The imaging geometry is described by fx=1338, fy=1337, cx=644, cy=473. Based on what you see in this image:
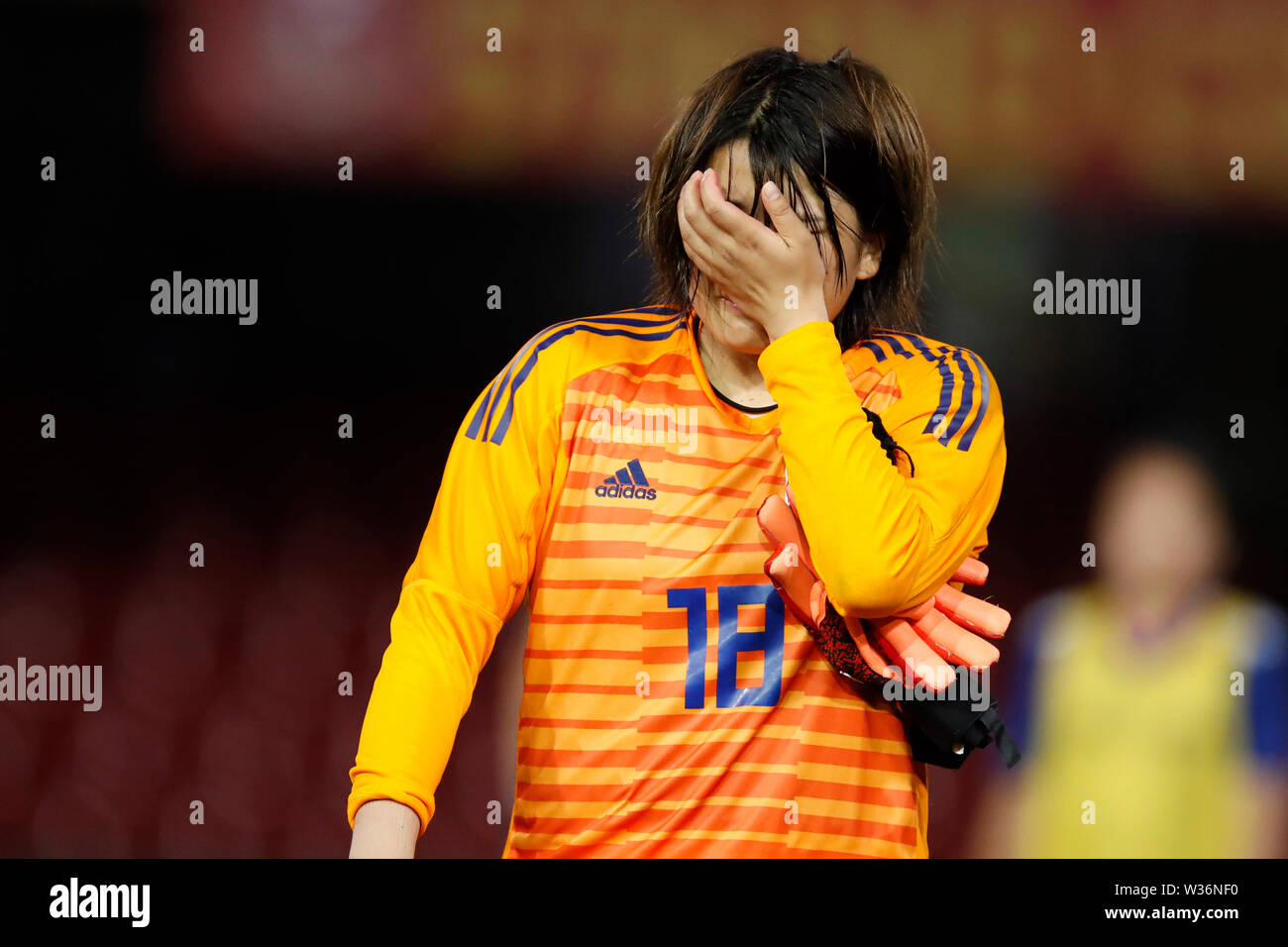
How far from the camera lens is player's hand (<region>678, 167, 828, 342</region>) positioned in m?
1.41

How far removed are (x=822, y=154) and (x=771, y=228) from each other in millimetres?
115

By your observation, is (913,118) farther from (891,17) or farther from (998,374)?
(998,374)

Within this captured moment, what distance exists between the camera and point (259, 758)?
298cm

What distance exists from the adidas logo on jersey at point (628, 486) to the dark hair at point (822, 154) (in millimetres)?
268

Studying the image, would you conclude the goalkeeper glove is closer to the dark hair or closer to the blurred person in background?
the dark hair

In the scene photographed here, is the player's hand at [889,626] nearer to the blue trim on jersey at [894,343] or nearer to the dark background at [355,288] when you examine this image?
the blue trim on jersey at [894,343]

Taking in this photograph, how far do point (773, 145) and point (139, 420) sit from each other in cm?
179

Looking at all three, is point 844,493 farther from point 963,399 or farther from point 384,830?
point 384,830

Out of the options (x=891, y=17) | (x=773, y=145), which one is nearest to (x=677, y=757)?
(x=773, y=145)

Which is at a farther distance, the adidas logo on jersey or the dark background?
the dark background

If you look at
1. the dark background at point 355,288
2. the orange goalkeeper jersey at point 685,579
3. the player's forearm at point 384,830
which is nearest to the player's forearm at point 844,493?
the orange goalkeeper jersey at point 685,579

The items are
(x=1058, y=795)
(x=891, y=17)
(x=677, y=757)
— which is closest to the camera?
(x=677, y=757)
